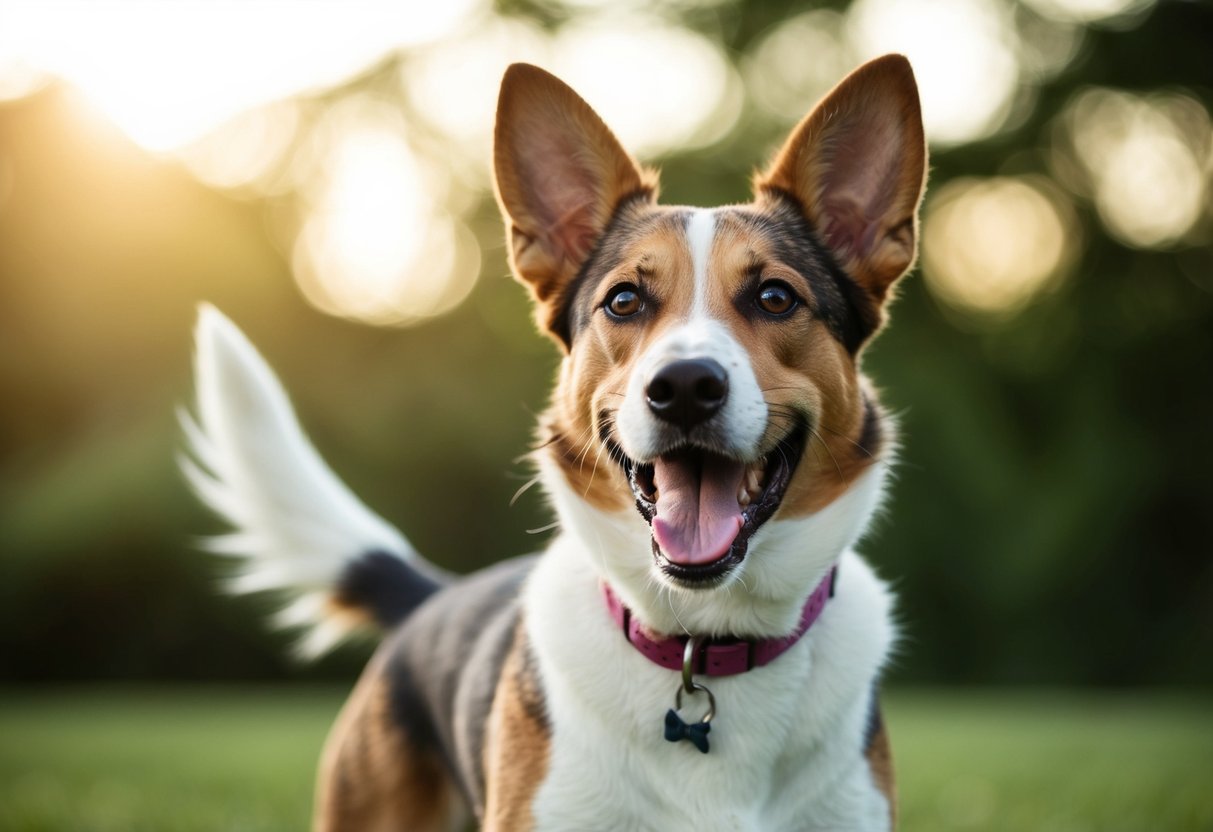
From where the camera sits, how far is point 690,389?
9.33 ft

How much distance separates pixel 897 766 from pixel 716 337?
4.76 meters

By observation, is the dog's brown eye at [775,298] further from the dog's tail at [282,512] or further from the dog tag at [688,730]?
the dog's tail at [282,512]

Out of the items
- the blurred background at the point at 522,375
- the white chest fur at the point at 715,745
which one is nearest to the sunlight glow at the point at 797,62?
the blurred background at the point at 522,375

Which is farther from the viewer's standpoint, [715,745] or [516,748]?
[516,748]

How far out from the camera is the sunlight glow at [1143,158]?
1905 cm

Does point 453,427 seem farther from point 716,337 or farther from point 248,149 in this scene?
point 716,337

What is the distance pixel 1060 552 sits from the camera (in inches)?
680

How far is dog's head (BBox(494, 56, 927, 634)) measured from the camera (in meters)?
2.95

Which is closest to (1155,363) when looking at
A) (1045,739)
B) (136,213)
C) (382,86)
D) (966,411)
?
(966,411)

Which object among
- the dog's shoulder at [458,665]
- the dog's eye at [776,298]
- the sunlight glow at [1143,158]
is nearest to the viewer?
the dog's eye at [776,298]

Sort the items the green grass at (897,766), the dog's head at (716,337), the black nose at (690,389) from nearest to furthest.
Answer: the black nose at (690,389) < the dog's head at (716,337) < the green grass at (897,766)

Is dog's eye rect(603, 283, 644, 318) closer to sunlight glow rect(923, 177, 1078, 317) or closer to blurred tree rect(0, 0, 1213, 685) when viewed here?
blurred tree rect(0, 0, 1213, 685)

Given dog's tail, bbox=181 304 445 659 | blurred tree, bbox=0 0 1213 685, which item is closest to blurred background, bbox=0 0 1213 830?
blurred tree, bbox=0 0 1213 685

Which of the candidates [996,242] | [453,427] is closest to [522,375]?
[453,427]
